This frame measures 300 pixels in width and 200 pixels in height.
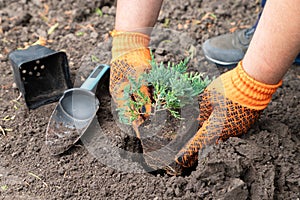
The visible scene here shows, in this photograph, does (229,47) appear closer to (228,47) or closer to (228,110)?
(228,47)

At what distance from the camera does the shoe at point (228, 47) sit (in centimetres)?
253

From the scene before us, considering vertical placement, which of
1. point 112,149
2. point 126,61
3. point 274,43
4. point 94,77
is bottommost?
point 112,149

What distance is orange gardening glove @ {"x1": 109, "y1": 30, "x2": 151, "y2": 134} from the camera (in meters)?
1.92

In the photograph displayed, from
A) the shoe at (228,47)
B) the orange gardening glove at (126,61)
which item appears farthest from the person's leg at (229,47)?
the orange gardening glove at (126,61)

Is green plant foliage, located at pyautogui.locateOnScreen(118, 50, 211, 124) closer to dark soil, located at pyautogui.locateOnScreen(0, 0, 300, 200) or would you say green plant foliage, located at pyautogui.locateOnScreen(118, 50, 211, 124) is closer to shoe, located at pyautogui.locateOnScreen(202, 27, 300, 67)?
dark soil, located at pyautogui.locateOnScreen(0, 0, 300, 200)

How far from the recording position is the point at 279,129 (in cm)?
189

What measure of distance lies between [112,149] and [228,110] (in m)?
0.51

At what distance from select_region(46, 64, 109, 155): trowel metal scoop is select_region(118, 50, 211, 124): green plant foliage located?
10.5 inches

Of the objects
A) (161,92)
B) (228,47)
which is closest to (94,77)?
(161,92)

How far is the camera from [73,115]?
2082 mm

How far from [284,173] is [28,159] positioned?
1.01 metres

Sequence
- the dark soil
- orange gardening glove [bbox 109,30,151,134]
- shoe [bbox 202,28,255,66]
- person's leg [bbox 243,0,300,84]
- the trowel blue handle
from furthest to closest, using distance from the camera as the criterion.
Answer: shoe [bbox 202,28,255,66]
the trowel blue handle
orange gardening glove [bbox 109,30,151,134]
the dark soil
person's leg [bbox 243,0,300,84]

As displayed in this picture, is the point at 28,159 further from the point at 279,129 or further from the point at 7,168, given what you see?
the point at 279,129

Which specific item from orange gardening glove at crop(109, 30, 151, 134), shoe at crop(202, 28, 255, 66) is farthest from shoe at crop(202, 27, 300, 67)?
orange gardening glove at crop(109, 30, 151, 134)
